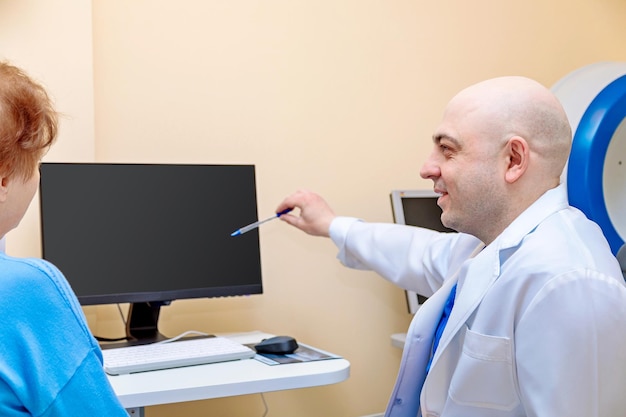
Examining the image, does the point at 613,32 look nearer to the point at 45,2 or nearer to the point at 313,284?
the point at 313,284

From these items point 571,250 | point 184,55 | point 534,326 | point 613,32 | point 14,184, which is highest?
point 613,32

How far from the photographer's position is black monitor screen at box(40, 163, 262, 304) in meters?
1.96

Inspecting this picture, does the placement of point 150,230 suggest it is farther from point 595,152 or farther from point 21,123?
point 595,152

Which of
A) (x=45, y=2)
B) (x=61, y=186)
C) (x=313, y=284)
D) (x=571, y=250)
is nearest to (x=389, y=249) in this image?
(x=313, y=284)

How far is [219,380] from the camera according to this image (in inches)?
64.4

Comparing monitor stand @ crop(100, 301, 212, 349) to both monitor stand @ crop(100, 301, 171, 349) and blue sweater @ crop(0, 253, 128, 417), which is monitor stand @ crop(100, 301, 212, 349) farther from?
blue sweater @ crop(0, 253, 128, 417)

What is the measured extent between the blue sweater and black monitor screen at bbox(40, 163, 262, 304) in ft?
3.48

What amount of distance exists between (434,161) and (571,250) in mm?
387

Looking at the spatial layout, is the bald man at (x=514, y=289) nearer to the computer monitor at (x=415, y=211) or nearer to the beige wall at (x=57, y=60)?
the computer monitor at (x=415, y=211)

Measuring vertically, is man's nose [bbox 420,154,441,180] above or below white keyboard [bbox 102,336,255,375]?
above

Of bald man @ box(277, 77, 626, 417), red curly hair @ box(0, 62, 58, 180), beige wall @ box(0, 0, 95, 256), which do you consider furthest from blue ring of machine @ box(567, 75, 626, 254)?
red curly hair @ box(0, 62, 58, 180)

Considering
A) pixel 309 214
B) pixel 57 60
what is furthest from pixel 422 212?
pixel 57 60

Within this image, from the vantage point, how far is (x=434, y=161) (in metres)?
1.69

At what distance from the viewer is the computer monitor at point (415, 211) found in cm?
252
